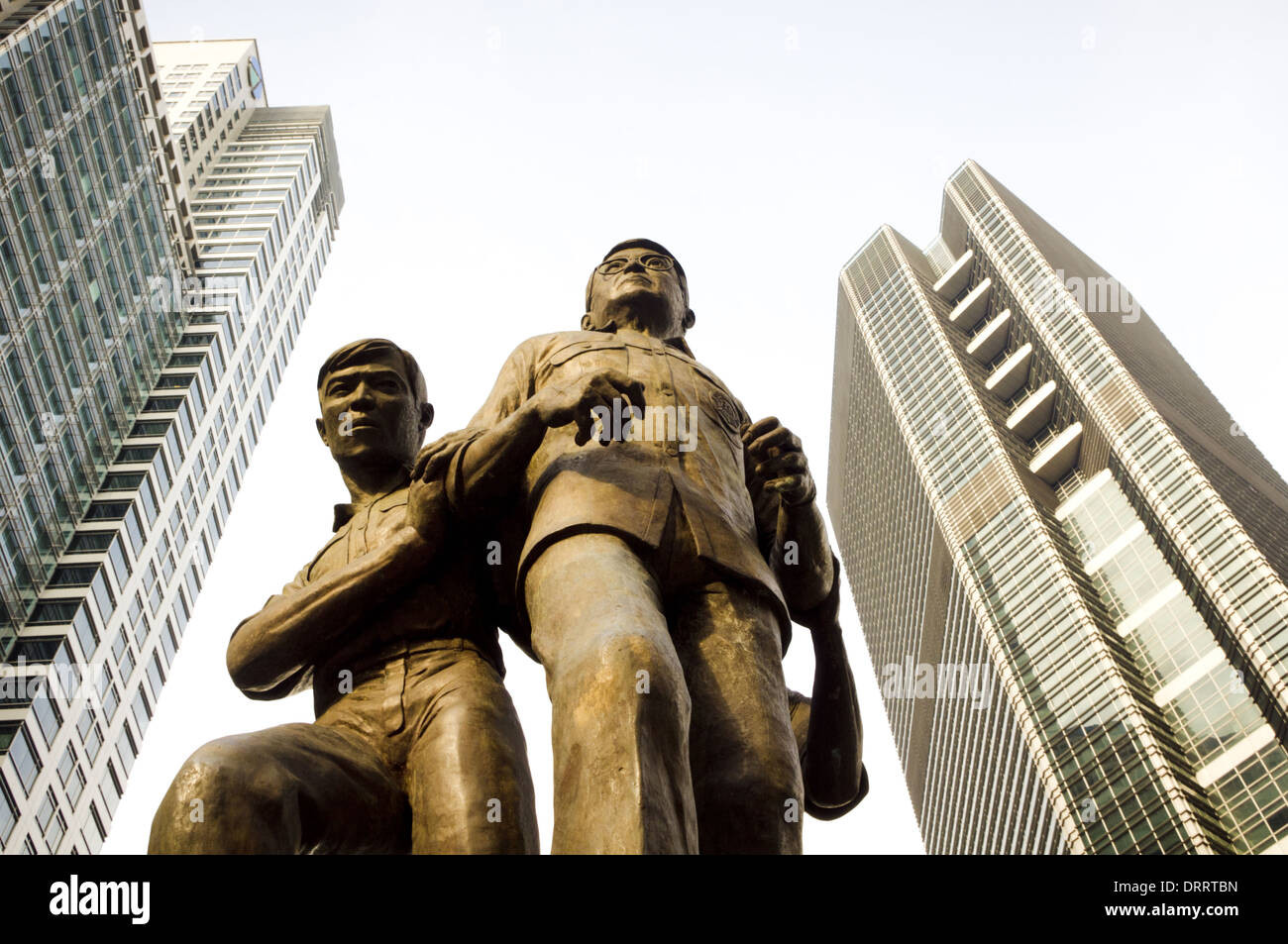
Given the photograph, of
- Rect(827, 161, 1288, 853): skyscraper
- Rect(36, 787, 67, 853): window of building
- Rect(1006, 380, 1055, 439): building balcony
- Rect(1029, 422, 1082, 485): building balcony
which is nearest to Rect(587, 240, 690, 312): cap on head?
Rect(36, 787, 67, 853): window of building

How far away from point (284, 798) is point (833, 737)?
2752 millimetres

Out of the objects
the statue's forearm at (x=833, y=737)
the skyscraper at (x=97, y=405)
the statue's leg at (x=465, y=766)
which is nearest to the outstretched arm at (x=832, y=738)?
the statue's forearm at (x=833, y=737)

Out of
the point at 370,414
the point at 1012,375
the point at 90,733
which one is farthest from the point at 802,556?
the point at 1012,375

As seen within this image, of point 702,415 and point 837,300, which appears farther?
point 837,300

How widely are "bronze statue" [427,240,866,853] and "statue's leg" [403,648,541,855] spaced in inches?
17.1

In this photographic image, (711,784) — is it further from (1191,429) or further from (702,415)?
(1191,429)

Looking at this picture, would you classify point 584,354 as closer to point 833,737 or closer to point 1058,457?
point 833,737

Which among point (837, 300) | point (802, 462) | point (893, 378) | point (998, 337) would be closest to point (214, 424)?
point (893, 378)

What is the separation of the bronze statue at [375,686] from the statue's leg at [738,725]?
2.61 feet

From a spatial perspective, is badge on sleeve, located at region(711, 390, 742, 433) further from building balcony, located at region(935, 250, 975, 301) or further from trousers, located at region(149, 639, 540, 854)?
building balcony, located at region(935, 250, 975, 301)

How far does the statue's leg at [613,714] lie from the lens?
4.04 metres

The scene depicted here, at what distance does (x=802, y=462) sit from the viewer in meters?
5.86
